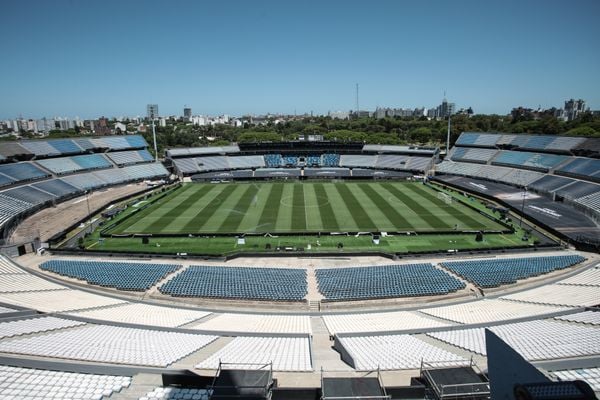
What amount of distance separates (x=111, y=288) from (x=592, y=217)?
5519 centimetres

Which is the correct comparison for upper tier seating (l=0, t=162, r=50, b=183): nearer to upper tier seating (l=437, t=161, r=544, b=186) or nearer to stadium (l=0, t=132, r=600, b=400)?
stadium (l=0, t=132, r=600, b=400)

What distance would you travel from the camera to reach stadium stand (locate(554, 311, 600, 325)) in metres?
17.6

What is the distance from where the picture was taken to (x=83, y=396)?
33.9ft

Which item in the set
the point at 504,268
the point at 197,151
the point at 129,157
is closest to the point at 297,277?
the point at 504,268

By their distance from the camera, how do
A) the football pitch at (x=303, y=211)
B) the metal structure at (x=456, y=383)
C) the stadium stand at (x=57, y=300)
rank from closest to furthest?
the metal structure at (x=456, y=383) → the stadium stand at (x=57, y=300) → the football pitch at (x=303, y=211)

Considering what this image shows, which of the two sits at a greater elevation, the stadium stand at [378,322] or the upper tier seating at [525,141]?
the upper tier seating at [525,141]

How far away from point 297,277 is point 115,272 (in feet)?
52.1

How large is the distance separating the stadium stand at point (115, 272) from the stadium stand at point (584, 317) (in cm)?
2794

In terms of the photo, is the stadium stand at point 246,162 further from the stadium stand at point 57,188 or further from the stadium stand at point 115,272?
the stadium stand at point 115,272

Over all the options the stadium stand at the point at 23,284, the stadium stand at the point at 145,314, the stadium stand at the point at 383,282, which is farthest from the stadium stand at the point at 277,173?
the stadium stand at the point at 145,314

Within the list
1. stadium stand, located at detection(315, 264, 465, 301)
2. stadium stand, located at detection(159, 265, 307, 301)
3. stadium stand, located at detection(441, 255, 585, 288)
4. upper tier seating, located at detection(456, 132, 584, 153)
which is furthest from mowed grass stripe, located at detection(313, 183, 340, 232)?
upper tier seating, located at detection(456, 132, 584, 153)

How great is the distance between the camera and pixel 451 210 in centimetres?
5262

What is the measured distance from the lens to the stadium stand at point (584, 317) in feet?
57.7

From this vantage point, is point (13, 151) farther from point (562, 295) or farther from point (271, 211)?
point (562, 295)
